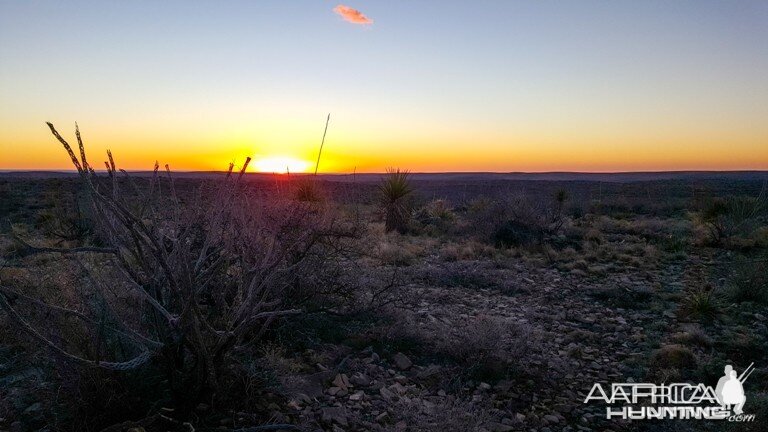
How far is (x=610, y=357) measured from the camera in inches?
204

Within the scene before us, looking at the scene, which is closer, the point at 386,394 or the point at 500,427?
the point at 500,427

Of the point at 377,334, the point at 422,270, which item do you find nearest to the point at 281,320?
the point at 377,334

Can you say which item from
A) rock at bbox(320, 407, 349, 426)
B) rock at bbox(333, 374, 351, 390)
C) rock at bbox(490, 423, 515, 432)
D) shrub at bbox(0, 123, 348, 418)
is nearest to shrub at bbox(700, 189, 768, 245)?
→ rock at bbox(490, 423, 515, 432)

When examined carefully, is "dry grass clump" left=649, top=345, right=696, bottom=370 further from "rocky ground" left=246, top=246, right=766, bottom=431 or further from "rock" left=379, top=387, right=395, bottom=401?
"rock" left=379, top=387, right=395, bottom=401

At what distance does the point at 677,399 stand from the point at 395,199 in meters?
10.9

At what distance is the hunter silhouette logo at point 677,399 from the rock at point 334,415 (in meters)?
2.24

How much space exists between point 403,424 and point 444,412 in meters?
0.32

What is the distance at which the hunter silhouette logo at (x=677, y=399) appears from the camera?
3992 mm

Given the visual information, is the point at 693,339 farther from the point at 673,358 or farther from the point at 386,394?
the point at 386,394

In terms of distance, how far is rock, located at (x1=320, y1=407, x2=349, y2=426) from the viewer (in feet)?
11.1

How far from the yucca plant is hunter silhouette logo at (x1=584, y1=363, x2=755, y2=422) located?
34.1ft

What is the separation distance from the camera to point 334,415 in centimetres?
346

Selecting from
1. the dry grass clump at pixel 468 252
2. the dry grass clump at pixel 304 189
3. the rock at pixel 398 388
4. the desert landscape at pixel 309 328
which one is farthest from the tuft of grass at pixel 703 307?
the dry grass clump at pixel 304 189

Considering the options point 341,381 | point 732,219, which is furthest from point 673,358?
point 732,219
